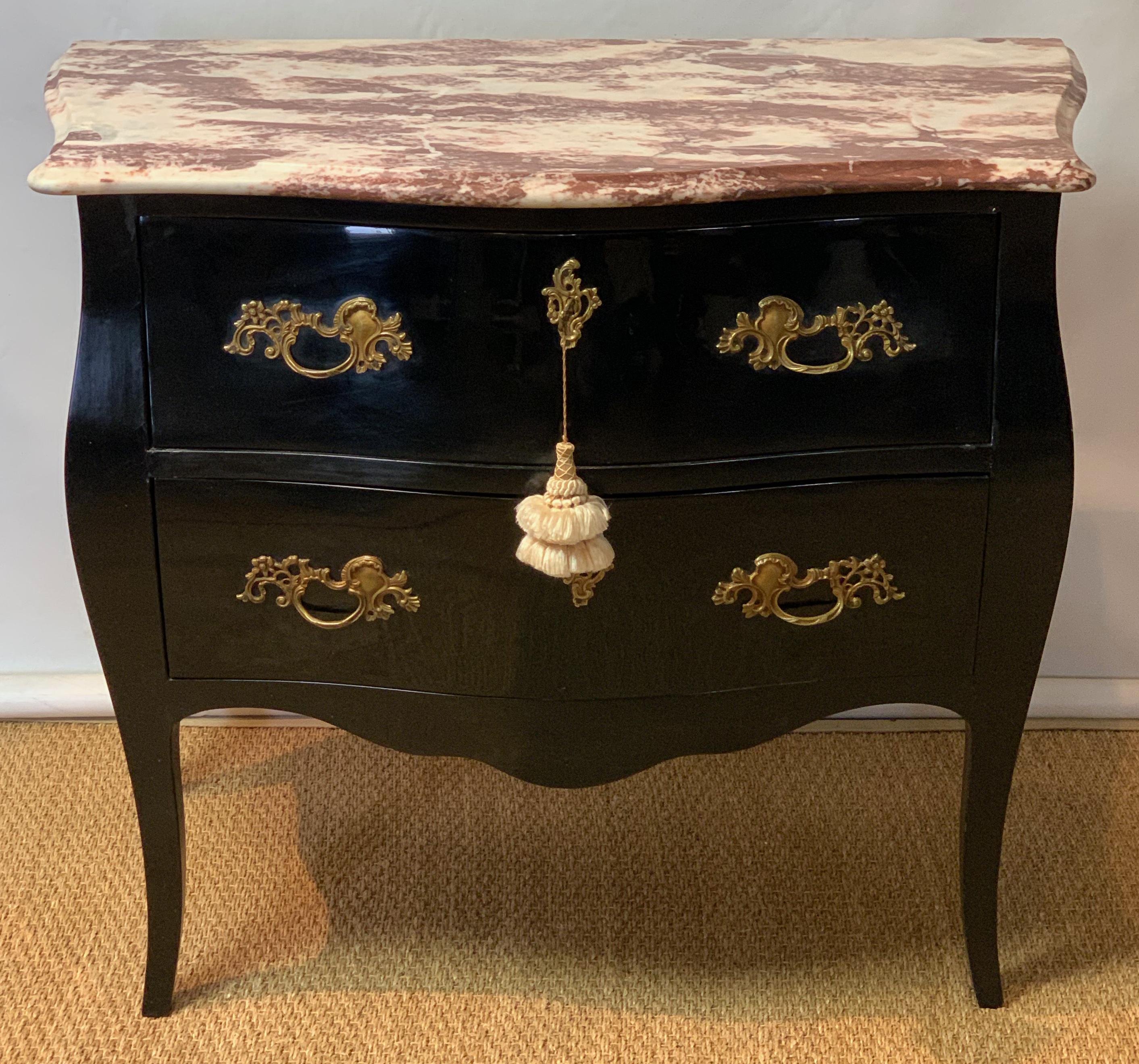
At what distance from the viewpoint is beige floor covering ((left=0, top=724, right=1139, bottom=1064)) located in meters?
1.12

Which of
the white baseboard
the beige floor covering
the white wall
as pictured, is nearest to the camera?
the beige floor covering

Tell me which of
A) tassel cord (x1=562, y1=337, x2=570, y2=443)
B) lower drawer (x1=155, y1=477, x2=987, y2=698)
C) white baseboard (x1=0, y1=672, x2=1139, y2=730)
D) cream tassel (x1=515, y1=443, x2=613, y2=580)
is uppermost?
tassel cord (x1=562, y1=337, x2=570, y2=443)

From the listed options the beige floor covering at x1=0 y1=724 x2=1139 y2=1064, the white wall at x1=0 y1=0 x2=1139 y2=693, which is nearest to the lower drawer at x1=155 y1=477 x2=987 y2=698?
the beige floor covering at x1=0 y1=724 x2=1139 y2=1064

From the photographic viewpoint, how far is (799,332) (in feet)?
2.77

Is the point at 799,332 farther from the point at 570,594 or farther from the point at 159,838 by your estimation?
the point at 159,838

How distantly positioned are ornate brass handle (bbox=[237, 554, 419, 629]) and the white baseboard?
61 centimetres

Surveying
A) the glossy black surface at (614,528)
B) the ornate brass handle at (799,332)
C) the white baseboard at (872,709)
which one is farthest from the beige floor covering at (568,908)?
the ornate brass handle at (799,332)

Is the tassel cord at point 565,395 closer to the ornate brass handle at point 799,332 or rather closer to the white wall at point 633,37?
the ornate brass handle at point 799,332

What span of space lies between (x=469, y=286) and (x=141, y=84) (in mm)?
340

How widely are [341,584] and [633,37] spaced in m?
0.66

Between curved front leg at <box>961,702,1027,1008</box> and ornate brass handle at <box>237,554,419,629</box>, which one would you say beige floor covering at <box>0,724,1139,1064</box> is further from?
ornate brass handle at <box>237,554,419,629</box>

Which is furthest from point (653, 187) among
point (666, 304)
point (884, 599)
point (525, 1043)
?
point (525, 1043)

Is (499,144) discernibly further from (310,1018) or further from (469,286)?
(310,1018)

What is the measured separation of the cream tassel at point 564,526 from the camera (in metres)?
0.84
